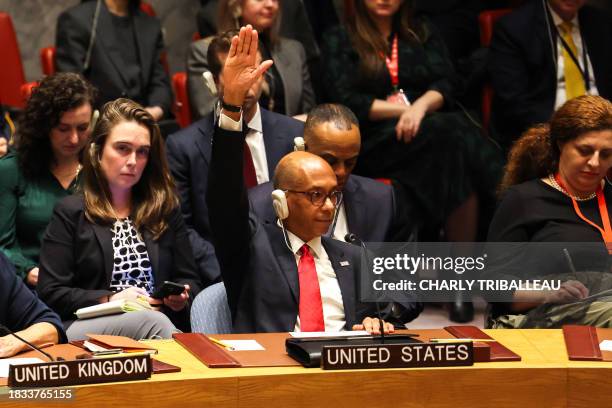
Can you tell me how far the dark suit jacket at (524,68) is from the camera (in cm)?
545

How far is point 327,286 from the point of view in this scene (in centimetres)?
353

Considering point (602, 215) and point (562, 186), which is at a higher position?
point (562, 186)

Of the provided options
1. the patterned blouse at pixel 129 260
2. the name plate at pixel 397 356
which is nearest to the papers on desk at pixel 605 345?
the name plate at pixel 397 356

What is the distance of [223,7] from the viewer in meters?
5.14

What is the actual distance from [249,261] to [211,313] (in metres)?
0.19

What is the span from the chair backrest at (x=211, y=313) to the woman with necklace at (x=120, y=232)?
248 mm

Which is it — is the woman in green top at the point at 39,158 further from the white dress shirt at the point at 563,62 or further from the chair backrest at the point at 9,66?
the white dress shirt at the point at 563,62

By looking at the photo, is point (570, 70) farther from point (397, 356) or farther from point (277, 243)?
point (397, 356)

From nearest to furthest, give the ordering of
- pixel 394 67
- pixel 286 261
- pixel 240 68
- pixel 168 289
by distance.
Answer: pixel 240 68 < pixel 286 261 < pixel 168 289 < pixel 394 67

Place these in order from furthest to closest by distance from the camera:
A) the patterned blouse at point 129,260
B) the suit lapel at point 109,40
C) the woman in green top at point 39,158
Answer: the suit lapel at point 109,40
the woman in green top at point 39,158
the patterned blouse at point 129,260

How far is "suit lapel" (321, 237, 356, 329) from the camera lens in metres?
3.52

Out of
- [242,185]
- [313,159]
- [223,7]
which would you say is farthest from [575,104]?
[223,7]

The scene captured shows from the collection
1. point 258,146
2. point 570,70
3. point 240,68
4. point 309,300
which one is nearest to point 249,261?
point 309,300

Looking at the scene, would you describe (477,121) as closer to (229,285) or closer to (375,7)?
(375,7)
